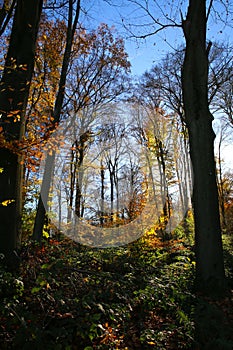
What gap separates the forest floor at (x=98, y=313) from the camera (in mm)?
2520

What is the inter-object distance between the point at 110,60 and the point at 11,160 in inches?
391

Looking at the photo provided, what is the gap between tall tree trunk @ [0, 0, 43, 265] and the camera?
3.99 metres

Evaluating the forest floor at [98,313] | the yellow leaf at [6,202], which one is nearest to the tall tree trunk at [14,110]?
the yellow leaf at [6,202]

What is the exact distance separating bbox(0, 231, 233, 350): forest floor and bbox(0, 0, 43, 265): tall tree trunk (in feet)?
1.92

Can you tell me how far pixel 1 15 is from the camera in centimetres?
667

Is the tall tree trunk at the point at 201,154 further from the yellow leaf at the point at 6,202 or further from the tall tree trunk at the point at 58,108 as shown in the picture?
the tall tree trunk at the point at 58,108

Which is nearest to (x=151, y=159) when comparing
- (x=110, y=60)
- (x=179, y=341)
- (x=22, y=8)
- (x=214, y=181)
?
(x=110, y=60)

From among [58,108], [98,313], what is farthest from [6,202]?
[58,108]

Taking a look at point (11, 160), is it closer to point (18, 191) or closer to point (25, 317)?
point (18, 191)

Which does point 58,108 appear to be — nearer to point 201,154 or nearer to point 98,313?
point 201,154

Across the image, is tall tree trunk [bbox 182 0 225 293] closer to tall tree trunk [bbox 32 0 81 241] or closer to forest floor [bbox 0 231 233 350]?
forest floor [bbox 0 231 233 350]

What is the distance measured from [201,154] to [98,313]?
4020 mm

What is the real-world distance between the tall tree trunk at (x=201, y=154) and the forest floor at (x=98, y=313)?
605mm

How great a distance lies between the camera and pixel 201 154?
5.65 metres
